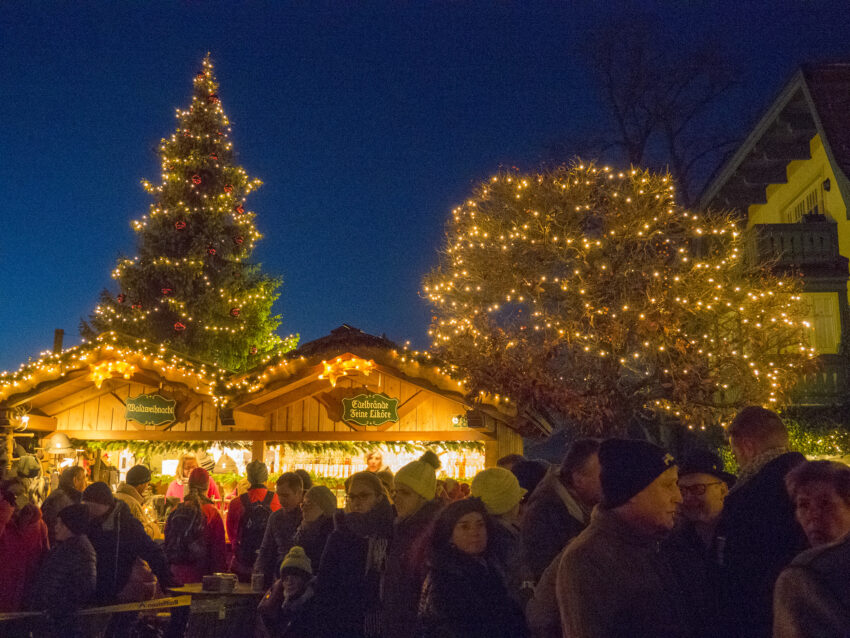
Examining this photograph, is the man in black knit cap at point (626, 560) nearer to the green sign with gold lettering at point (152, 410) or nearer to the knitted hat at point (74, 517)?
the knitted hat at point (74, 517)

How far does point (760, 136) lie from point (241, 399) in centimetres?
1529

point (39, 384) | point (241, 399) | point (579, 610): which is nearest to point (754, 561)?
point (579, 610)

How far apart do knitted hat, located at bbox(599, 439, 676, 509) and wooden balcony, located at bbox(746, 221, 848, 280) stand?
1670 centimetres

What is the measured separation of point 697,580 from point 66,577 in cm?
436

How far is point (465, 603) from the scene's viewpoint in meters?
3.53

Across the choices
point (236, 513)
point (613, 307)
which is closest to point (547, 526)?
point (236, 513)

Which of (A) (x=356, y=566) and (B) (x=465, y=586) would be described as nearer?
(B) (x=465, y=586)

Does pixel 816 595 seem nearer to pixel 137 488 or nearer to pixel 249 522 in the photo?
pixel 249 522

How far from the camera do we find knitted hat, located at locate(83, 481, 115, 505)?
5.66 metres

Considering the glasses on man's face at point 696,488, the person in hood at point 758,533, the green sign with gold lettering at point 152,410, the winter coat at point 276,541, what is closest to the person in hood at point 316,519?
the winter coat at point 276,541

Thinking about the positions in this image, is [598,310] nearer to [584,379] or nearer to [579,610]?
[584,379]

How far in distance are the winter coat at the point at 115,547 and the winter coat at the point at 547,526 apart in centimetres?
346

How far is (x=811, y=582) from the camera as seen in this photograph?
215cm

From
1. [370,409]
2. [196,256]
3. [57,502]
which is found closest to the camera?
[57,502]
